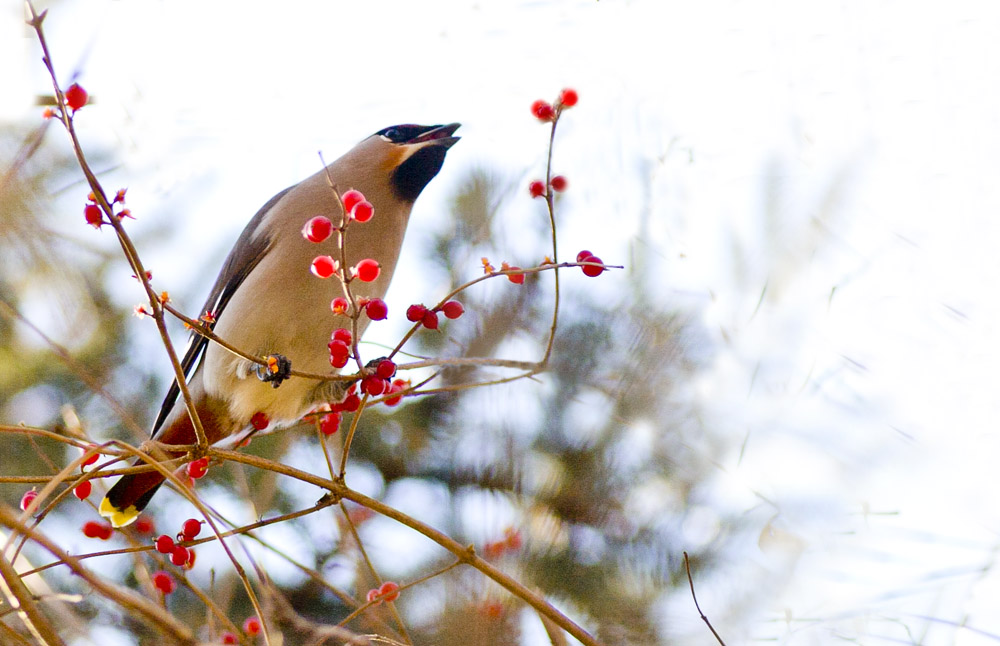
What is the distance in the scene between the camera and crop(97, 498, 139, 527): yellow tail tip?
259 centimetres

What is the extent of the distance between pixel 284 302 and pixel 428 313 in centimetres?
102

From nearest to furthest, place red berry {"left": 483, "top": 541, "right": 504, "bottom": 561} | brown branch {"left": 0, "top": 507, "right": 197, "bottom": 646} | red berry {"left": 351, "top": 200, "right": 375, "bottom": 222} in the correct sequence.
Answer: brown branch {"left": 0, "top": 507, "right": 197, "bottom": 646} → red berry {"left": 351, "top": 200, "right": 375, "bottom": 222} → red berry {"left": 483, "top": 541, "right": 504, "bottom": 561}

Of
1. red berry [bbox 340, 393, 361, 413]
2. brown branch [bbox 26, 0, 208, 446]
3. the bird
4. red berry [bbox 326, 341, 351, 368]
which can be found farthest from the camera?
the bird

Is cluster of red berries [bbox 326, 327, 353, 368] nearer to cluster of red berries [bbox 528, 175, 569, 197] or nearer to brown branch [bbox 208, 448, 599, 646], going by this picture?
brown branch [bbox 208, 448, 599, 646]

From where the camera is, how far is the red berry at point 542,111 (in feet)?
5.91

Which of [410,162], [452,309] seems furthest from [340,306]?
[410,162]

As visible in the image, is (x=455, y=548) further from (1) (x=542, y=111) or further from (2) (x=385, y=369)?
(1) (x=542, y=111)

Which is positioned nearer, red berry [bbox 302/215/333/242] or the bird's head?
red berry [bbox 302/215/333/242]

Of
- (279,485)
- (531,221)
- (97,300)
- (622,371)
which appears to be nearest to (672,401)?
(622,371)

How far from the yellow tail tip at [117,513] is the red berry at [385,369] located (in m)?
1.16

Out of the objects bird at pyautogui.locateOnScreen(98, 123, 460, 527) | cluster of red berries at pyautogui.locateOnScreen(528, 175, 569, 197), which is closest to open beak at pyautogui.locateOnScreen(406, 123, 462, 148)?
bird at pyautogui.locateOnScreen(98, 123, 460, 527)

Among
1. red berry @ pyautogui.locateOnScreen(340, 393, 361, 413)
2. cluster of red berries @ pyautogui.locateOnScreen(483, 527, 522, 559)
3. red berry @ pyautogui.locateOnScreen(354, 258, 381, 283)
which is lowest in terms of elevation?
cluster of red berries @ pyautogui.locateOnScreen(483, 527, 522, 559)

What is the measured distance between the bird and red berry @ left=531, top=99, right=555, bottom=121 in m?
0.96

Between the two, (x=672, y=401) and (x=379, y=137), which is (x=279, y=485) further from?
(x=672, y=401)
